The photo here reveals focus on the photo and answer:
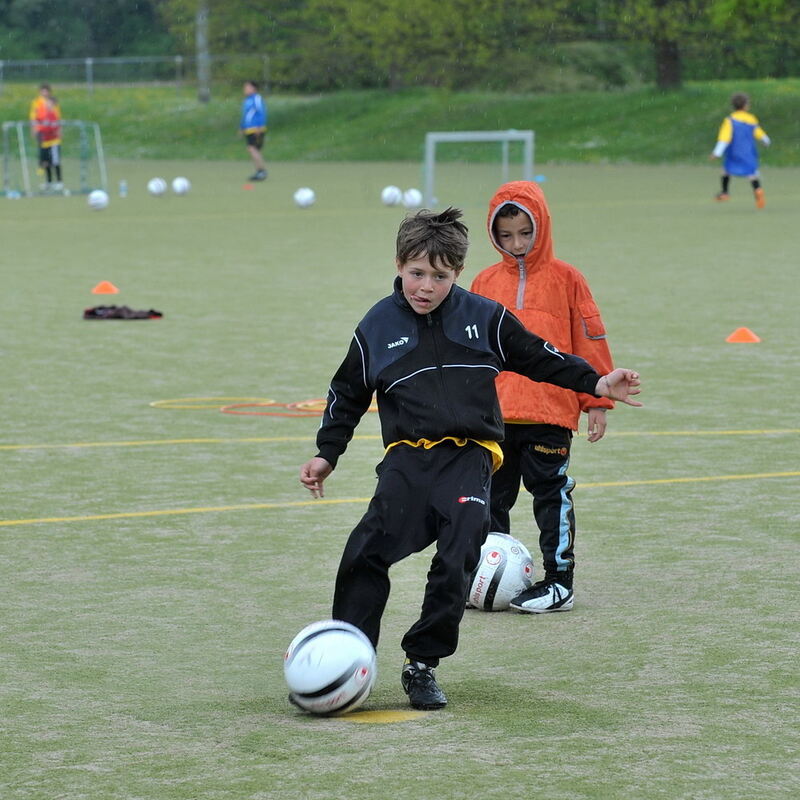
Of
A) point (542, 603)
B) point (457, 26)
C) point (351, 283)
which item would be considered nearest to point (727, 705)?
point (542, 603)

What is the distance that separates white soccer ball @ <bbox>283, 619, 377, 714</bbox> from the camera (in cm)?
512

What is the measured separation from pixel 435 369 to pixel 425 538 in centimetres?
51

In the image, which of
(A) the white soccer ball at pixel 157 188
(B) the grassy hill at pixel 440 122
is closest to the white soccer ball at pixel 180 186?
(A) the white soccer ball at pixel 157 188

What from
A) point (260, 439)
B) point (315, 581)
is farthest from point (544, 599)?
point (260, 439)

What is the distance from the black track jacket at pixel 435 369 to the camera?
Answer: 542 cm

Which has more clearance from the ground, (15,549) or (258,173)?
(15,549)

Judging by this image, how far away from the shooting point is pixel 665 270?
66.2 ft

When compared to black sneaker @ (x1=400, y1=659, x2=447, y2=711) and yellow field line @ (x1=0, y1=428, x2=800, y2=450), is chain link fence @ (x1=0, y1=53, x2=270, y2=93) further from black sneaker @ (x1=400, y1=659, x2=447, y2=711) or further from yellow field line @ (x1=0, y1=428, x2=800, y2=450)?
black sneaker @ (x1=400, y1=659, x2=447, y2=711)

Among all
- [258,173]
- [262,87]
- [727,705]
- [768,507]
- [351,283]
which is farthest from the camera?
[262,87]

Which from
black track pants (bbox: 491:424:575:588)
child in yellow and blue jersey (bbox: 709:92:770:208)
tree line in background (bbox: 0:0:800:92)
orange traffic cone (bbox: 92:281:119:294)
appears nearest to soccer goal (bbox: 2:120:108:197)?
child in yellow and blue jersey (bbox: 709:92:770:208)

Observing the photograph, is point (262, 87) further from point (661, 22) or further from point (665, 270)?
point (665, 270)

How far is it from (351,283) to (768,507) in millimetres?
10916

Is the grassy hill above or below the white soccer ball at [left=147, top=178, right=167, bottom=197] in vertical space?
below

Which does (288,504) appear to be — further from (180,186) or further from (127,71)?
(127,71)
